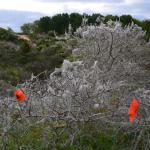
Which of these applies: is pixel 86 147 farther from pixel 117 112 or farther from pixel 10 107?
pixel 10 107

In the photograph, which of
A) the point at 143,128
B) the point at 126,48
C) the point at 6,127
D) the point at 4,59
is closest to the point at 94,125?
the point at 143,128

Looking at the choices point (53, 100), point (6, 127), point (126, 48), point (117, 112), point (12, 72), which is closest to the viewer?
point (6, 127)

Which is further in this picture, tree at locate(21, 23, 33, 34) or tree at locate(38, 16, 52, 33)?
tree at locate(21, 23, 33, 34)

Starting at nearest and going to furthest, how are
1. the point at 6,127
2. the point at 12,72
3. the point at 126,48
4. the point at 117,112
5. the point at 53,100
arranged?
1. the point at 6,127
2. the point at 117,112
3. the point at 53,100
4. the point at 126,48
5. the point at 12,72

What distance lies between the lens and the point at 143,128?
16.2 feet

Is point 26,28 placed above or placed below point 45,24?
below

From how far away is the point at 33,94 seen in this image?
595 cm

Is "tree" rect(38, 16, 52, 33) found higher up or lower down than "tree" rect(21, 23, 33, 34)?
higher up

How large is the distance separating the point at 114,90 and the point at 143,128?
47.7 inches

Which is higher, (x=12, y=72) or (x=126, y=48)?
(x=126, y=48)

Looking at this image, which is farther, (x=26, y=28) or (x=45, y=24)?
(x=26, y=28)

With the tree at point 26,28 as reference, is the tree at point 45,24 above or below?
above

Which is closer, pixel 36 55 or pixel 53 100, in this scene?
pixel 53 100

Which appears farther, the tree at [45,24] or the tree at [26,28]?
the tree at [26,28]
